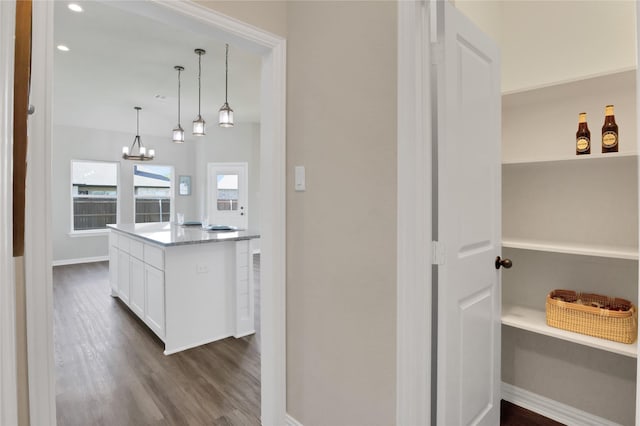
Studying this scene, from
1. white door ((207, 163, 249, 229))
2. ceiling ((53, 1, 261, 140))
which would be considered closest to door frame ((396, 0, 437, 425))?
ceiling ((53, 1, 261, 140))

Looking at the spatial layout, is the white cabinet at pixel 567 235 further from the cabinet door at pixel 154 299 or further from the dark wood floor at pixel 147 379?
the cabinet door at pixel 154 299

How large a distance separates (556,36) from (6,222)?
266cm

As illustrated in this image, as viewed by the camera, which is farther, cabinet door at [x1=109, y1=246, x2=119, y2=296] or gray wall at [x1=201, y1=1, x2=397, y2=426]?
cabinet door at [x1=109, y1=246, x2=119, y2=296]

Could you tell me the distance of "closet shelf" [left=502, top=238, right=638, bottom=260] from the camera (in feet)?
5.12

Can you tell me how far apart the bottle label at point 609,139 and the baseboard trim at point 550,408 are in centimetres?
146

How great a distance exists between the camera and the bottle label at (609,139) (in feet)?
5.42

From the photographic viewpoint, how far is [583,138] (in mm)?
1769

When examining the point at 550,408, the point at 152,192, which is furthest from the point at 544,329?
the point at 152,192

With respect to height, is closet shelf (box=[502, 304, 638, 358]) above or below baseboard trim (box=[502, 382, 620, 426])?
above

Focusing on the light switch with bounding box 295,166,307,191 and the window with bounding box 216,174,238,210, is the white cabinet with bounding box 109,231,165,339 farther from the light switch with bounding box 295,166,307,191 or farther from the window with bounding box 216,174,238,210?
the window with bounding box 216,174,238,210

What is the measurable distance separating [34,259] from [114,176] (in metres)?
7.12

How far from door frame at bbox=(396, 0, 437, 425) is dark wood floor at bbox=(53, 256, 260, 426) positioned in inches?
43.6

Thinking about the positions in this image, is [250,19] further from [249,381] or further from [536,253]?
[249,381]

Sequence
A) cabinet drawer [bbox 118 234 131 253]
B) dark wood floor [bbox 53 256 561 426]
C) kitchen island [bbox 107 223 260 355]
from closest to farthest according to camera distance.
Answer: dark wood floor [bbox 53 256 561 426], kitchen island [bbox 107 223 260 355], cabinet drawer [bbox 118 234 131 253]
